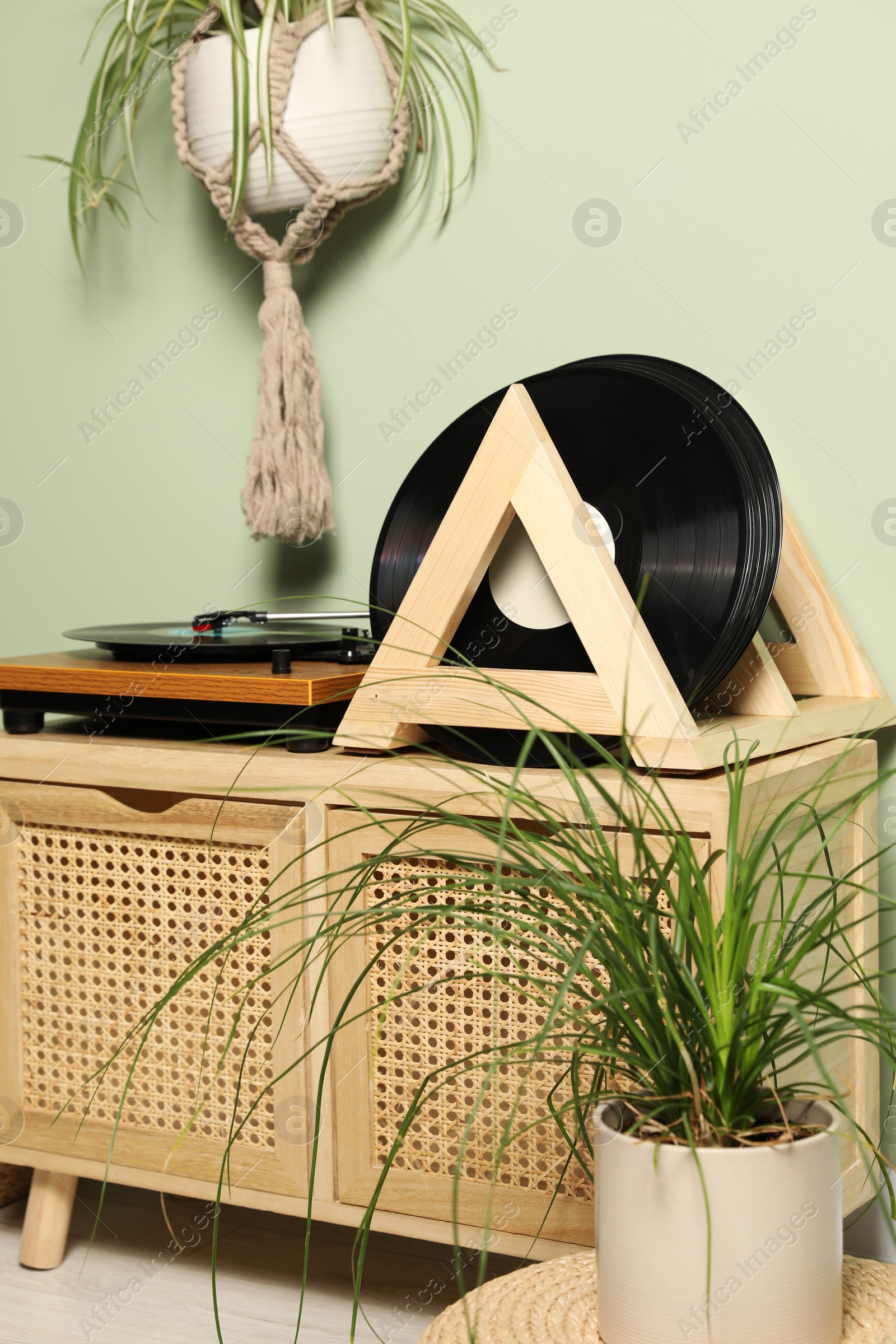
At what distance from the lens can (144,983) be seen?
1193 mm

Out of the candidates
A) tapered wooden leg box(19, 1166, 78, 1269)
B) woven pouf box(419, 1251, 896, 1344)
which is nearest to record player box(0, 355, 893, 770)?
woven pouf box(419, 1251, 896, 1344)

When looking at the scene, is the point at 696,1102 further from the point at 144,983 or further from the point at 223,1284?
the point at 223,1284

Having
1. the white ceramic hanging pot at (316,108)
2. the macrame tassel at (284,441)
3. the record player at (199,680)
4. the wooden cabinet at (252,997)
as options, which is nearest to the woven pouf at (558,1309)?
the wooden cabinet at (252,997)

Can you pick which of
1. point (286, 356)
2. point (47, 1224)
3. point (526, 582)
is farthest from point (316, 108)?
point (47, 1224)

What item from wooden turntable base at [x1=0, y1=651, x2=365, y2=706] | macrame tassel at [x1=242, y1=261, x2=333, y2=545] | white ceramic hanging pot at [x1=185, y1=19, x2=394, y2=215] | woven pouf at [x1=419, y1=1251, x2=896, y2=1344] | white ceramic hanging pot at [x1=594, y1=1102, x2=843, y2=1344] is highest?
white ceramic hanging pot at [x1=185, y1=19, x2=394, y2=215]

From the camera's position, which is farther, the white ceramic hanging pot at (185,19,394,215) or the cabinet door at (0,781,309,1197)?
the white ceramic hanging pot at (185,19,394,215)

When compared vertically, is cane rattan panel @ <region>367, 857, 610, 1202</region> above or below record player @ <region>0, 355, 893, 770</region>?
below

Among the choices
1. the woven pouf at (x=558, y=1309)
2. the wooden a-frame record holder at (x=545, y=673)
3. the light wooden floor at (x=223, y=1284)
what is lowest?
the light wooden floor at (x=223, y=1284)

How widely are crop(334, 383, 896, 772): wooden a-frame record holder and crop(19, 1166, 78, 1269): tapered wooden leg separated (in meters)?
0.61

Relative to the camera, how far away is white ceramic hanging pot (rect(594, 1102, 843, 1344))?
708mm

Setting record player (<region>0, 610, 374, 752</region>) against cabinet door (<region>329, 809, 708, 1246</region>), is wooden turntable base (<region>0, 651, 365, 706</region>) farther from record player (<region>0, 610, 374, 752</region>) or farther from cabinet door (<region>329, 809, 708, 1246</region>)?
cabinet door (<region>329, 809, 708, 1246</region>)

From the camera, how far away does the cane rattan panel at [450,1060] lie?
103cm

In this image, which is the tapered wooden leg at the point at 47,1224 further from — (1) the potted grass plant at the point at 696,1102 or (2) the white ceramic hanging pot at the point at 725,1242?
(2) the white ceramic hanging pot at the point at 725,1242

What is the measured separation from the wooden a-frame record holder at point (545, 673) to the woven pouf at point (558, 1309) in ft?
1.21
